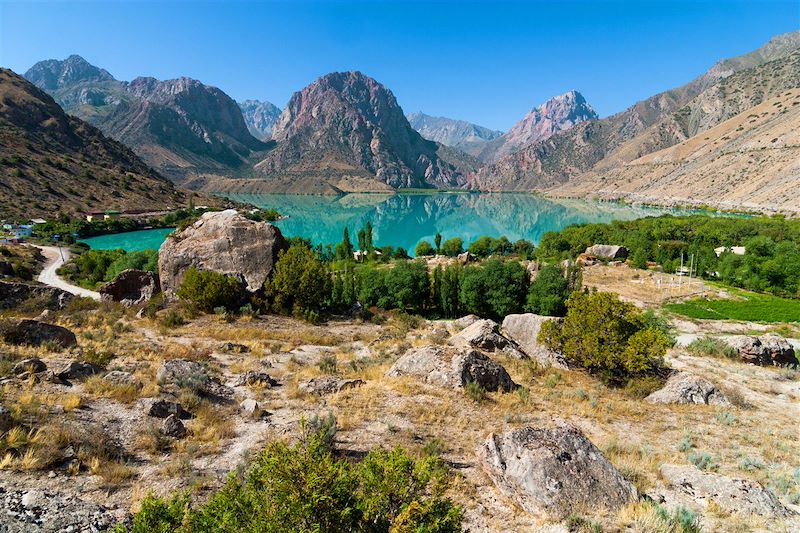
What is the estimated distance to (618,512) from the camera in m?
7.88

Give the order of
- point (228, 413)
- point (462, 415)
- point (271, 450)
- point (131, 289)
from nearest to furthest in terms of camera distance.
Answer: point (271, 450) < point (228, 413) < point (462, 415) < point (131, 289)

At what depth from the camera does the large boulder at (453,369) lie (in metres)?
14.7

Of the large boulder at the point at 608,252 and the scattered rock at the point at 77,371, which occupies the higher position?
the scattered rock at the point at 77,371

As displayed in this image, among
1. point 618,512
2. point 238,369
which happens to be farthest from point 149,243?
point 618,512

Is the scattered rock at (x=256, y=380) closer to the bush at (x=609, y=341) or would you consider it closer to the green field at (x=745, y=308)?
the bush at (x=609, y=341)

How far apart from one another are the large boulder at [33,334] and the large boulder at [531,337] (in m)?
20.7

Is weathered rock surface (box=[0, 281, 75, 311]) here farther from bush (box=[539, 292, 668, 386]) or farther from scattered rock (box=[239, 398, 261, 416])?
bush (box=[539, 292, 668, 386])

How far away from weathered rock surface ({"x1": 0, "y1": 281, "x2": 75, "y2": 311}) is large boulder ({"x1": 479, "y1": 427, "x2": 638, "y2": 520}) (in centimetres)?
2793

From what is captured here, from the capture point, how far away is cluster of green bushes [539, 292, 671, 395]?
1709 cm

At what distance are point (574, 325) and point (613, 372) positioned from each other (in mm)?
2606

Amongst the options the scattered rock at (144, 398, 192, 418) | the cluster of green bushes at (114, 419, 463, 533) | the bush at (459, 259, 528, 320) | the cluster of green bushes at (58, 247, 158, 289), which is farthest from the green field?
the cluster of green bushes at (58, 247, 158, 289)

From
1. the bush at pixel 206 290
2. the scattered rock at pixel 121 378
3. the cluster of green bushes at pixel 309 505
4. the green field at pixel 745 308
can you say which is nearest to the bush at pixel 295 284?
the bush at pixel 206 290

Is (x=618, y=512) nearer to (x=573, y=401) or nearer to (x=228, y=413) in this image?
(x=573, y=401)

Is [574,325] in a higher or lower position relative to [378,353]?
higher
